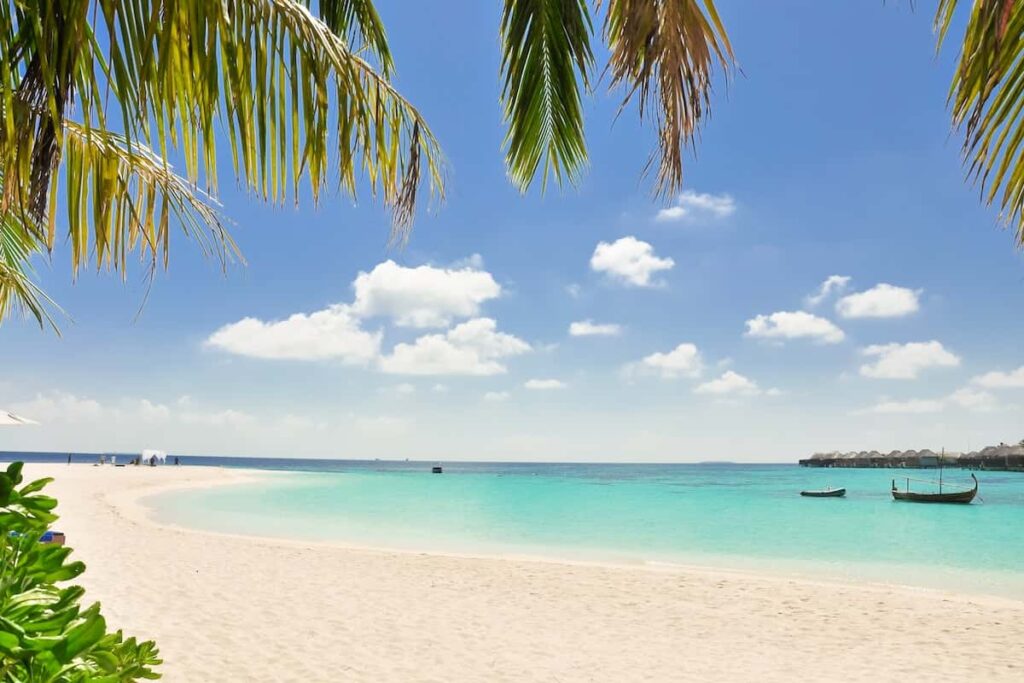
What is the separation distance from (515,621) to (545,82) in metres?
6.40

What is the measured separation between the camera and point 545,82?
2.74 meters

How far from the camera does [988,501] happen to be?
37594mm

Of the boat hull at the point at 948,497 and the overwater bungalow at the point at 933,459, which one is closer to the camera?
the boat hull at the point at 948,497

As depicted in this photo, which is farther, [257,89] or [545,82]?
[545,82]

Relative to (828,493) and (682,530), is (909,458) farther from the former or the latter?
(682,530)

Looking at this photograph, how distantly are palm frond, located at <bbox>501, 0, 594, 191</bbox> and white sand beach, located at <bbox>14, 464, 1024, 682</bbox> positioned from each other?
14.6ft

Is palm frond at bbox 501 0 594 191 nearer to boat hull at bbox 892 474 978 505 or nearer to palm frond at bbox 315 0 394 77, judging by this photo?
palm frond at bbox 315 0 394 77

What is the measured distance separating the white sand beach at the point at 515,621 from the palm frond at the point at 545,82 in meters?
4.45

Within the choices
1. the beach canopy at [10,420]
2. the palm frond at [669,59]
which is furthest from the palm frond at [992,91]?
the beach canopy at [10,420]

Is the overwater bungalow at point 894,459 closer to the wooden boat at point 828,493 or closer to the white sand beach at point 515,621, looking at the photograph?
the wooden boat at point 828,493

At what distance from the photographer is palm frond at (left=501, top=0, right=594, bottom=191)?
2.63 meters

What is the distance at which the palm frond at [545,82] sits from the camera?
263 cm

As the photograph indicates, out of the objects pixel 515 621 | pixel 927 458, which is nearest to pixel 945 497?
pixel 515 621

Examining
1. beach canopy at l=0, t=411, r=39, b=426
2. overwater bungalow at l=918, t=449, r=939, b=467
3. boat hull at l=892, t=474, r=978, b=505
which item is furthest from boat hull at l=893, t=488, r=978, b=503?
overwater bungalow at l=918, t=449, r=939, b=467
